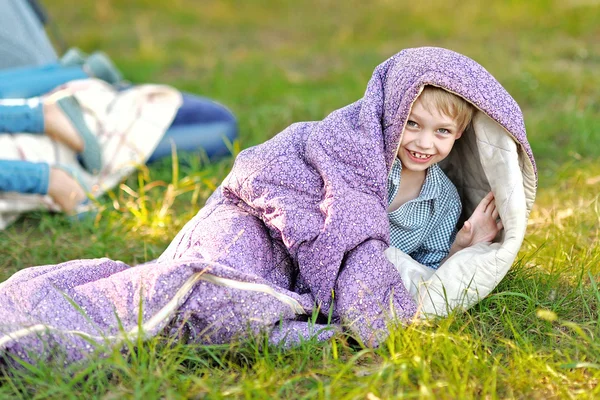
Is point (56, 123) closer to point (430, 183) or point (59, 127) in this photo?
point (59, 127)

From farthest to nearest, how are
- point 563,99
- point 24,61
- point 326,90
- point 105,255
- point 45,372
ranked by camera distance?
point 326,90, point 563,99, point 24,61, point 105,255, point 45,372

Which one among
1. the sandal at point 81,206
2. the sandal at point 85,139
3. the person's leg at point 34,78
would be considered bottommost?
the sandal at point 81,206

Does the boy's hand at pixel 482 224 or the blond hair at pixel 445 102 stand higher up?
the blond hair at pixel 445 102

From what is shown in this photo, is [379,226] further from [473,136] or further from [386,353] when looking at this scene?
[473,136]

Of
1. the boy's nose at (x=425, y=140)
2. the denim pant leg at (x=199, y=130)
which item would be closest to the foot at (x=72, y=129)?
the denim pant leg at (x=199, y=130)

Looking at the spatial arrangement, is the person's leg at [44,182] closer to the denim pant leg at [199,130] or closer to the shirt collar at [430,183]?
the denim pant leg at [199,130]

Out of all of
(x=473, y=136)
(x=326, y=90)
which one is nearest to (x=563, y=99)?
(x=326, y=90)

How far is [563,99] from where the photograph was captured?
15.3 ft

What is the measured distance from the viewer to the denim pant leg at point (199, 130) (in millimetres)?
3832

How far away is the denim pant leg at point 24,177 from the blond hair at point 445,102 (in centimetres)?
173

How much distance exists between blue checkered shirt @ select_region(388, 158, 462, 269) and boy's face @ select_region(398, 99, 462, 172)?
6 cm

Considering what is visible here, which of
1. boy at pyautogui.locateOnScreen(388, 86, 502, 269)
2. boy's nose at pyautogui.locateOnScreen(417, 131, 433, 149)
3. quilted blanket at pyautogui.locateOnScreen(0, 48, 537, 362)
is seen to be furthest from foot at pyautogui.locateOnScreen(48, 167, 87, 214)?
boy's nose at pyautogui.locateOnScreen(417, 131, 433, 149)

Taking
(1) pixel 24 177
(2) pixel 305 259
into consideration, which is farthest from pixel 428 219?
(1) pixel 24 177

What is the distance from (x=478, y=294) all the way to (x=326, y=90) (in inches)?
125
